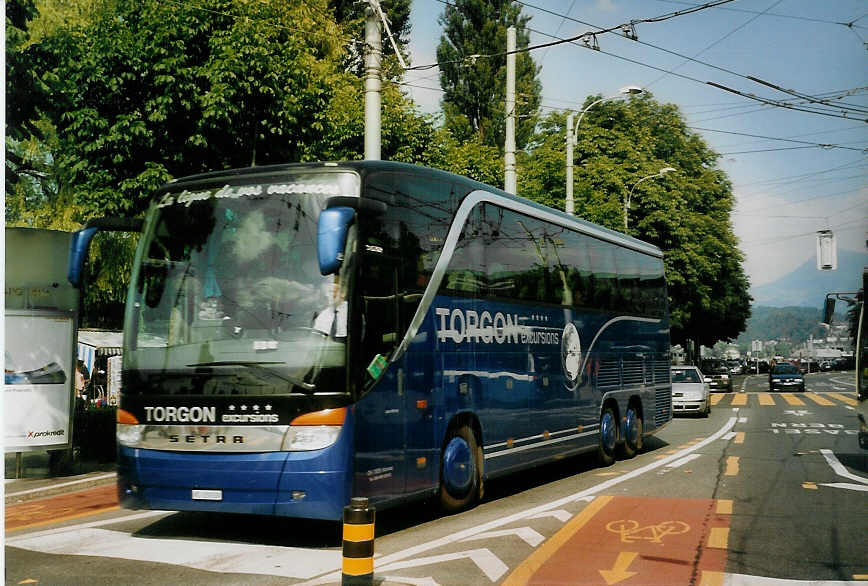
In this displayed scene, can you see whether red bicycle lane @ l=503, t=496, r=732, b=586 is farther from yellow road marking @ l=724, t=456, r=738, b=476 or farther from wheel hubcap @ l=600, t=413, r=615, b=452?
wheel hubcap @ l=600, t=413, r=615, b=452

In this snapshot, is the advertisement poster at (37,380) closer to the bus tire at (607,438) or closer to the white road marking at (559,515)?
the white road marking at (559,515)

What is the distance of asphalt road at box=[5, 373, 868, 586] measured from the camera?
25.6ft

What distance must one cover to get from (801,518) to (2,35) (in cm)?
1167

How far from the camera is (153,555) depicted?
8.57 m

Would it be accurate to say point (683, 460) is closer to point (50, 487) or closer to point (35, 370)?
point (50, 487)

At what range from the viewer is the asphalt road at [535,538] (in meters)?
7.79

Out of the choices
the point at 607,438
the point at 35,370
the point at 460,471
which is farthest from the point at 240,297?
the point at 607,438

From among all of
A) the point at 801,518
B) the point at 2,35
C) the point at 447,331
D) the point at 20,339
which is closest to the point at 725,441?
the point at 801,518

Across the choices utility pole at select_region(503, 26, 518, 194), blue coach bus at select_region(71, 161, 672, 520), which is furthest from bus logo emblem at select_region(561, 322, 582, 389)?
utility pole at select_region(503, 26, 518, 194)

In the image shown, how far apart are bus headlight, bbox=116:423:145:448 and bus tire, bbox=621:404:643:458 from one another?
1021 centimetres

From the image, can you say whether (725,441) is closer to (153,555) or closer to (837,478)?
(837,478)

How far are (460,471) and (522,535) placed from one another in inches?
64.8

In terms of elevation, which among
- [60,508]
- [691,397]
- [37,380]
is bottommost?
[60,508]

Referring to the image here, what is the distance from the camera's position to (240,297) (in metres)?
9.08
